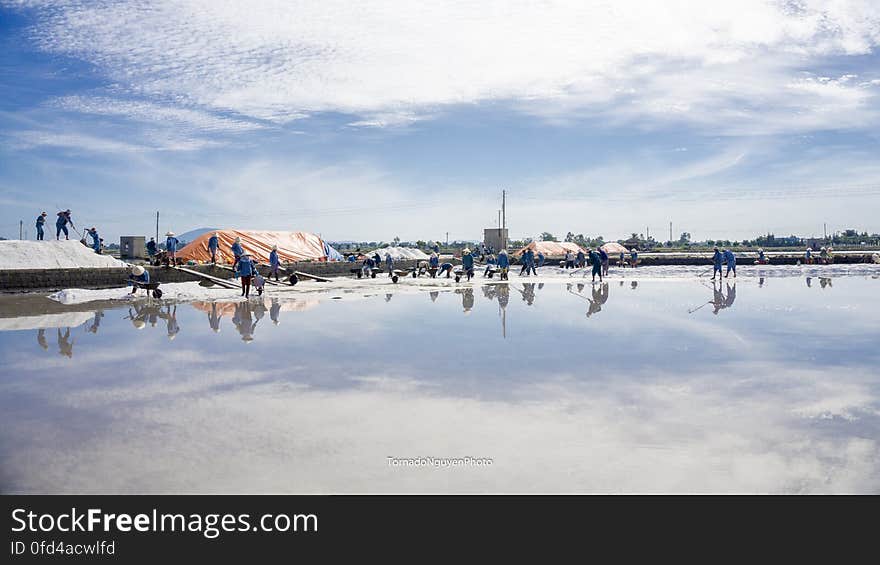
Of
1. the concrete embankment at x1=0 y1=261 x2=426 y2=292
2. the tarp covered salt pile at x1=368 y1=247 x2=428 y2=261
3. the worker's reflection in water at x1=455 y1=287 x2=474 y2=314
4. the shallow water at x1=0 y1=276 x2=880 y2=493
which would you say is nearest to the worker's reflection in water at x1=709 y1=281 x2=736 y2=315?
the shallow water at x1=0 y1=276 x2=880 y2=493

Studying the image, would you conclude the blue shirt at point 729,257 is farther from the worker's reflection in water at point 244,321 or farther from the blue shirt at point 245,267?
the worker's reflection in water at point 244,321

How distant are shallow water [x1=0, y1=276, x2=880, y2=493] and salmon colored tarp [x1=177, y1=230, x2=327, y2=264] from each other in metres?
25.2

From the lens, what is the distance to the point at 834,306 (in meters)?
16.3

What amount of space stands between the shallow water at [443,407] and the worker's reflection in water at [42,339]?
0.10ft

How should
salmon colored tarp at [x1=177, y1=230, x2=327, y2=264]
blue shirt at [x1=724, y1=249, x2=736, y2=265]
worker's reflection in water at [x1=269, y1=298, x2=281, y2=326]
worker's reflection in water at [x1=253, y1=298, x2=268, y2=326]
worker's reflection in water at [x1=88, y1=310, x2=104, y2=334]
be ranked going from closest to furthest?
worker's reflection in water at [x1=88, y1=310, x2=104, y2=334] → worker's reflection in water at [x1=269, y1=298, x2=281, y2=326] → worker's reflection in water at [x1=253, y1=298, x2=268, y2=326] → blue shirt at [x1=724, y1=249, x2=736, y2=265] → salmon colored tarp at [x1=177, y1=230, x2=327, y2=264]

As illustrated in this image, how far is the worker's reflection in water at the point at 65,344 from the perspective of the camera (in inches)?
378

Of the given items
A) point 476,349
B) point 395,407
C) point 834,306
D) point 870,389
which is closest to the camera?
point 395,407

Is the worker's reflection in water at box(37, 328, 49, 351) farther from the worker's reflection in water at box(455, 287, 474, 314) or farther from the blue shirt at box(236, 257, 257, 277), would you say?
the worker's reflection in water at box(455, 287, 474, 314)

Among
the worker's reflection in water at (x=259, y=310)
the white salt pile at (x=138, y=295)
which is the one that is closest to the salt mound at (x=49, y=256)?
the white salt pile at (x=138, y=295)

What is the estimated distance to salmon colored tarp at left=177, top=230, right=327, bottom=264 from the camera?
3733 centimetres
